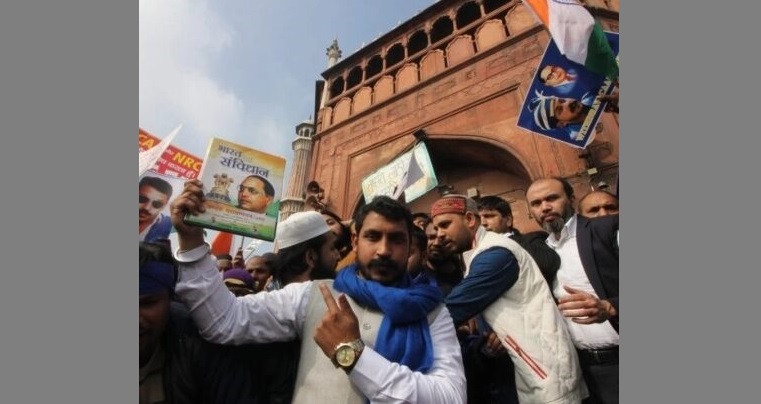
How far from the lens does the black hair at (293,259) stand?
1954 mm

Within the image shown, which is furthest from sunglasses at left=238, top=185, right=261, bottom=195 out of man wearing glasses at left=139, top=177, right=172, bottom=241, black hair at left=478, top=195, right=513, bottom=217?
black hair at left=478, top=195, right=513, bottom=217

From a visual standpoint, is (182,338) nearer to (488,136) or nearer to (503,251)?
(503,251)

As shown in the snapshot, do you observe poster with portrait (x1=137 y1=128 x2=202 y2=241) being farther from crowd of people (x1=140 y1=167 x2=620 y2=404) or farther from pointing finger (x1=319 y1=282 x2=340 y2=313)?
pointing finger (x1=319 y1=282 x2=340 y2=313)

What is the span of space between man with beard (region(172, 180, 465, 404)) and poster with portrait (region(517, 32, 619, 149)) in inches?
120

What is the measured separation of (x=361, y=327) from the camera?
137 centimetres

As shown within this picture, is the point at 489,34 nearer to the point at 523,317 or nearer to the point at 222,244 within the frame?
the point at 222,244

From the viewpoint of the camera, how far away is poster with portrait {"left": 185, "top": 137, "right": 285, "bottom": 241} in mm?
1402

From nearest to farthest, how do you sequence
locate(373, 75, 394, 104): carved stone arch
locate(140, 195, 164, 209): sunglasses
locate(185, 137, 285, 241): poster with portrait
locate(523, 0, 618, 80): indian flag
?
locate(185, 137, 285, 241): poster with portrait
locate(140, 195, 164, 209): sunglasses
locate(523, 0, 618, 80): indian flag
locate(373, 75, 394, 104): carved stone arch

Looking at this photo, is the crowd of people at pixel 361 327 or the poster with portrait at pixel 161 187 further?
the poster with portrait at pixel 161 187

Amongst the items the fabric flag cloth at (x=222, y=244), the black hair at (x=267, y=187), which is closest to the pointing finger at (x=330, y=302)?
the black hair at (x=267, y=187)

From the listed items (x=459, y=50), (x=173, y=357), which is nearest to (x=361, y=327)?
(x=173, y=357)

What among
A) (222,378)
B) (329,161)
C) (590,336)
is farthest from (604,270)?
(329,161)

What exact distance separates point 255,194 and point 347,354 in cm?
69

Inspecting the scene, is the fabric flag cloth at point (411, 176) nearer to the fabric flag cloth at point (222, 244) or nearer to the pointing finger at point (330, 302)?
the fabric flag cloth at point (222, 244)
